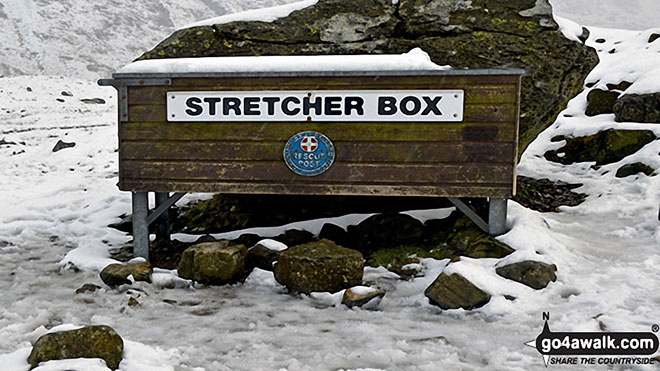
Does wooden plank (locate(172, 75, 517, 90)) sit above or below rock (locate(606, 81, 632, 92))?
above

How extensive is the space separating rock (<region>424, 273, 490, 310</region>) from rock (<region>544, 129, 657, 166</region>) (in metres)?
6.67

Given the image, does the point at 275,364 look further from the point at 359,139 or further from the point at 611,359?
the point at 359,139

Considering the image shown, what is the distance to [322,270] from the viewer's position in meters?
5.49

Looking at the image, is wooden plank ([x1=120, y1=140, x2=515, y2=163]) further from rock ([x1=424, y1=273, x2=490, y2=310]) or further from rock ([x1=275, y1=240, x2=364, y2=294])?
rock ([x1=424, y1=273, x2=490, y2=310])

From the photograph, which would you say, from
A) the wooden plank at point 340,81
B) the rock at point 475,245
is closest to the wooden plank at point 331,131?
the wooden plank at point 340,81

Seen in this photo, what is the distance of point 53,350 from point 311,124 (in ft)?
12.1

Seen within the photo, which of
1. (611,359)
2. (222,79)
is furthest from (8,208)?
(611,359)

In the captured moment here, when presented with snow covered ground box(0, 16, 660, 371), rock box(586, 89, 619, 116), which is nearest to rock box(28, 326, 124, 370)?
snow covered ground box(0, 16, 660, 371)

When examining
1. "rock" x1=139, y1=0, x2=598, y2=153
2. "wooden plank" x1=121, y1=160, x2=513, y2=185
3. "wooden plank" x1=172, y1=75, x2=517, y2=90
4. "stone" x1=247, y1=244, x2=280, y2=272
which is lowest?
"stone" x1=247, y1=244, x2=280, y2=272

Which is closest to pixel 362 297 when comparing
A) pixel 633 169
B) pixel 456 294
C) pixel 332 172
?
pixel 456 294

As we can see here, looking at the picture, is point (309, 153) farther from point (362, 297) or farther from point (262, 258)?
point (362, 297)

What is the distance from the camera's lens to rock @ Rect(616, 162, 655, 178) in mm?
9086

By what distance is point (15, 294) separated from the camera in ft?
18.0

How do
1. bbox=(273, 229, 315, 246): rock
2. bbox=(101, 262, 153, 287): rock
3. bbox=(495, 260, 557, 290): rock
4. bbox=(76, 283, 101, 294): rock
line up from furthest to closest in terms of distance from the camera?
bbox=(273, 229, 315, 246): rock, bbox=(101, 262, 153, 287): rock, bbox=(76, 283, 101, 294): rock, bbox=(495, 260, 557, 290): rock
